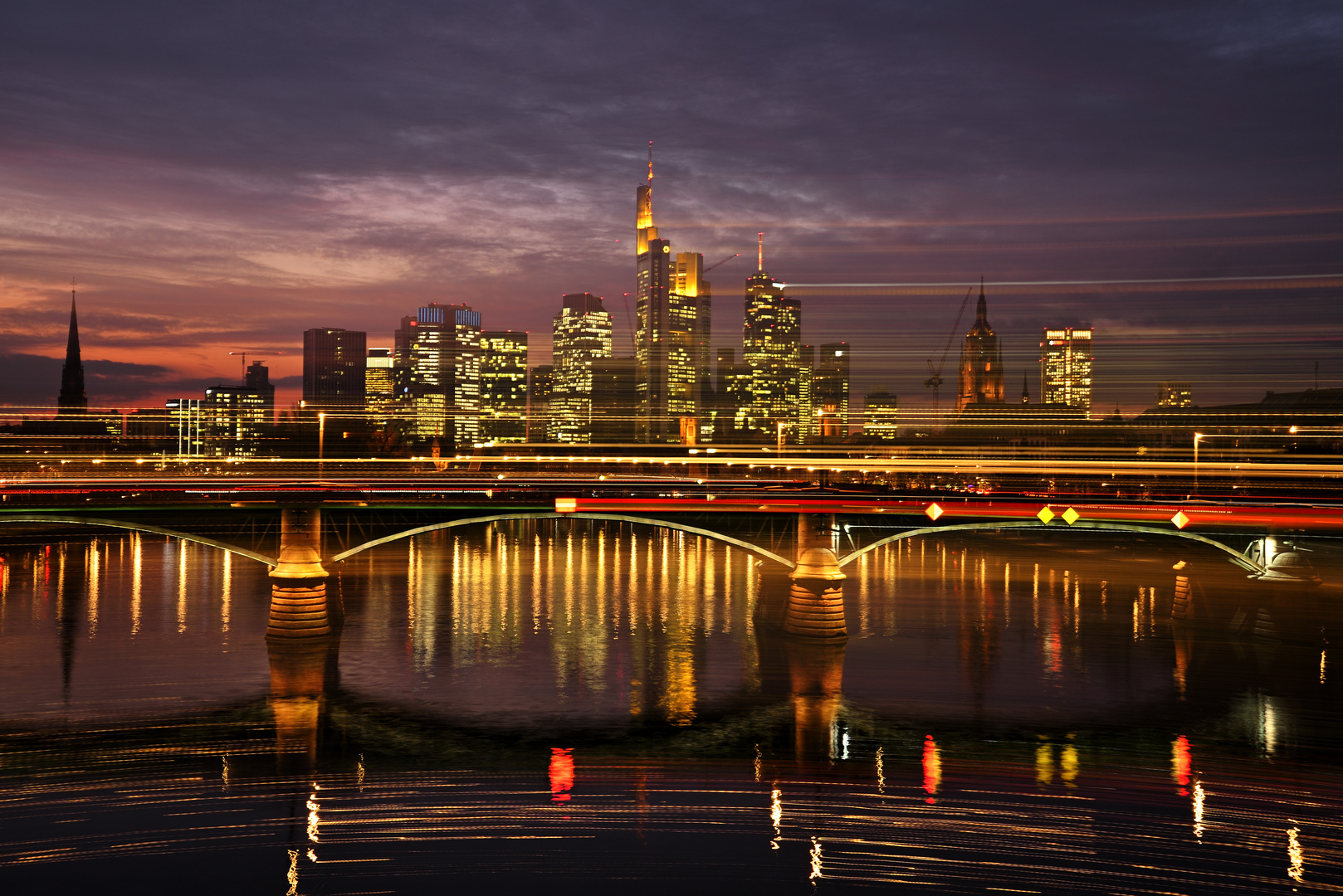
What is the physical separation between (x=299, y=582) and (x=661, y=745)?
29.7 meters

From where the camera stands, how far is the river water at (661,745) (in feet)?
101

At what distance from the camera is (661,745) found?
43062 mm

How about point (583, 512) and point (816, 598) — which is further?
point (583, 512)

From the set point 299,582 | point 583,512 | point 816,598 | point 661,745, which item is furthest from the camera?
point 583,512

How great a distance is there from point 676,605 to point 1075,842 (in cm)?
4763

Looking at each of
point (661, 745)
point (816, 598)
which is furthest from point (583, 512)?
point (661, 745)

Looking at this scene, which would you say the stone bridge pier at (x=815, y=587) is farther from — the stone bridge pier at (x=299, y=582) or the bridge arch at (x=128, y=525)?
the bridge arch at (x=128, y=525)

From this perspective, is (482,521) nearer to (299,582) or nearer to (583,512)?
(583,512)

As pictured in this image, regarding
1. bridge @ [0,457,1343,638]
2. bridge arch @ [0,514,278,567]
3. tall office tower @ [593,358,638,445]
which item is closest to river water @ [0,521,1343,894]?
bridge @ [0,457,1343,638]

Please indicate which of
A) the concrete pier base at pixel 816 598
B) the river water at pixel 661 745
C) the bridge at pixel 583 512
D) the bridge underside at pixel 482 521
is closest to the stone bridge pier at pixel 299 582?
the bridge at pixel 583 512

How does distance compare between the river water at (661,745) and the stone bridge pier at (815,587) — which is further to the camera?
the stone bridge pier at (815,587)

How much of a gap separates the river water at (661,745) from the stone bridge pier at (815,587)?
139 cm

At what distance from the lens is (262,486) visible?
6719 centimetres

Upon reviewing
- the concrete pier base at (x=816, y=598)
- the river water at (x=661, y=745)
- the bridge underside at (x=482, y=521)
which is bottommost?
the river water at (x=661, y=745)
